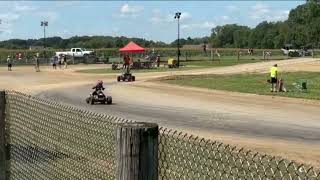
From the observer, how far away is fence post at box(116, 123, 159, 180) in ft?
12.9

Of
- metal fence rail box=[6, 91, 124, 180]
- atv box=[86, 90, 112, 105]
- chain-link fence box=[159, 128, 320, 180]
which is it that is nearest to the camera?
chain-link fence box=[159, 128, 320, 180]

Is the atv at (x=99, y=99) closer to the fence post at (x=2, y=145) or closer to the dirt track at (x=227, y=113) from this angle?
the dirt track at (x=227, y=113)

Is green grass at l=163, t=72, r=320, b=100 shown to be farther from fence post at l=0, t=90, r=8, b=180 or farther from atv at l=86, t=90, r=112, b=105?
fence post at l=0, t=90, r=8, b=180

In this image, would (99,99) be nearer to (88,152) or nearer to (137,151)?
(88,152)

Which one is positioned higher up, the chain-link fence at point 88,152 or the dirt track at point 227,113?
the chain-link fence at point 88,152

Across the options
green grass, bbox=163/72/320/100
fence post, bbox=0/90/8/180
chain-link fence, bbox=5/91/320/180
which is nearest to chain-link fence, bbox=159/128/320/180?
chain-link fence, bbox=5/91/320/180

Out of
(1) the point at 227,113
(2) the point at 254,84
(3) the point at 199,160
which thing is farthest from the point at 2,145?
(2) the point at 254,84

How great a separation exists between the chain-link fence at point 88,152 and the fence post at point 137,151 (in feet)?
2.37

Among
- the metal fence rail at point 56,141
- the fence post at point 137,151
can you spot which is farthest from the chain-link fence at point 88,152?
the fence post at point 137,151

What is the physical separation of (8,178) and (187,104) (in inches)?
839

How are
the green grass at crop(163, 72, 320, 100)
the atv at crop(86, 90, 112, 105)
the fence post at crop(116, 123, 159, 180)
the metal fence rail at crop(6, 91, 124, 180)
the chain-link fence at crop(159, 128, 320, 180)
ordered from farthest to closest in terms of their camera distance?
the green grass at crop(163, 72, 320, 100), the atv at crop(86, 90, 112, 105), the metal fence rail at crop(6, 91, 124, 180), the chain-link fence at crop(159, 128, 320, 180), the fence post at crop(116, 123, 159, 180)

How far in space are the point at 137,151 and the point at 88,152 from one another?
255cm

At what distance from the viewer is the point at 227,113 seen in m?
25.0

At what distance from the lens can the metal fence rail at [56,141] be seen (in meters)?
5.88
